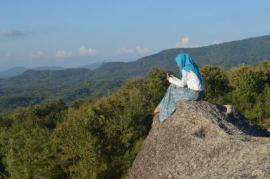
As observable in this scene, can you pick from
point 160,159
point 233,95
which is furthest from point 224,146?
point 233,95

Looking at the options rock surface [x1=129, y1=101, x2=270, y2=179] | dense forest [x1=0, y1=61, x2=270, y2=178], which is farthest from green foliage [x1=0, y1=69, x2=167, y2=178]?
rock surface [x1=129, y1=101, x2=270, y2=179]

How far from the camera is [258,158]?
42.0ft

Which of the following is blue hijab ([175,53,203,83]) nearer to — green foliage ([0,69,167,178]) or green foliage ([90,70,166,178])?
green foliage ([0,69,167,178])

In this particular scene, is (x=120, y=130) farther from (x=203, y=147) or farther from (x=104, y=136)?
(x=203, y=147)

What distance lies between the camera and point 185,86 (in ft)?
55.4

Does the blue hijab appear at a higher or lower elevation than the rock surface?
higher

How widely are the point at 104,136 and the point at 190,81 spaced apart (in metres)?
40.5

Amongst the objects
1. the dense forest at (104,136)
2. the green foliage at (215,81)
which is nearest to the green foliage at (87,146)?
the dense forest at (104,136)

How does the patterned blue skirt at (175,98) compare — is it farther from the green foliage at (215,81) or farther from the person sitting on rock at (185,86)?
the green foliage at (215,81)

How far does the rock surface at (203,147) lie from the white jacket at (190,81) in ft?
2.00

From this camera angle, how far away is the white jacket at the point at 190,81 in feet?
54.7

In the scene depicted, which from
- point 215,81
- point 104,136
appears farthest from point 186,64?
point 215,81

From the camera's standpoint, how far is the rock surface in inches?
507

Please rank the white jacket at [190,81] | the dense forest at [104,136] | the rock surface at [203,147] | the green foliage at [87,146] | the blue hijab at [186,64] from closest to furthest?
the rock surface at [203,147] → the blue hijab at [186,64] → the white jacket at [190,81] → the green foliage at [87,146] → the dense forest at [104,136]
